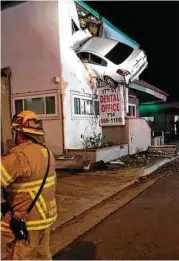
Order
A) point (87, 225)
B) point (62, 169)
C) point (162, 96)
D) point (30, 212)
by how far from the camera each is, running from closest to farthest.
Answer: point (30, 212) → point (87, 225) → point (62, 169) → point (162, 96)

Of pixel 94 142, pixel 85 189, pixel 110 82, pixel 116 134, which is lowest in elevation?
pixel 85 189

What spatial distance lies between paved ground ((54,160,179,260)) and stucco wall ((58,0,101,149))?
526 centimetres

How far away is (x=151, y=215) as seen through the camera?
19.7ft

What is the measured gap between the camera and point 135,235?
4938mm

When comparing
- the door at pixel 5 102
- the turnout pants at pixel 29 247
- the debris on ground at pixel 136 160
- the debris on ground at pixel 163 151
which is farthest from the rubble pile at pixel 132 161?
the turnout pants at pixel 29 247

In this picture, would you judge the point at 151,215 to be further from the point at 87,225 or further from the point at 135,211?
the point at 87,225

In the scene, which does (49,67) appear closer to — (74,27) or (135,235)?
(74,27)

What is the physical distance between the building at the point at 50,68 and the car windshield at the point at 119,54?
1235 mm

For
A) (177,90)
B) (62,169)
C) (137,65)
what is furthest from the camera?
(177,90)

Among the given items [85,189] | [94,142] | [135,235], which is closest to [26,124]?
[135,235]

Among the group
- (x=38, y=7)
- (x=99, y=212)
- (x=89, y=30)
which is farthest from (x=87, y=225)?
(x=89, y=30)

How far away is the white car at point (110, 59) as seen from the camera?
1291 centimetres

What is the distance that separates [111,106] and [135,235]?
27.4 feet

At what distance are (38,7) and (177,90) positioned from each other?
913 inches
